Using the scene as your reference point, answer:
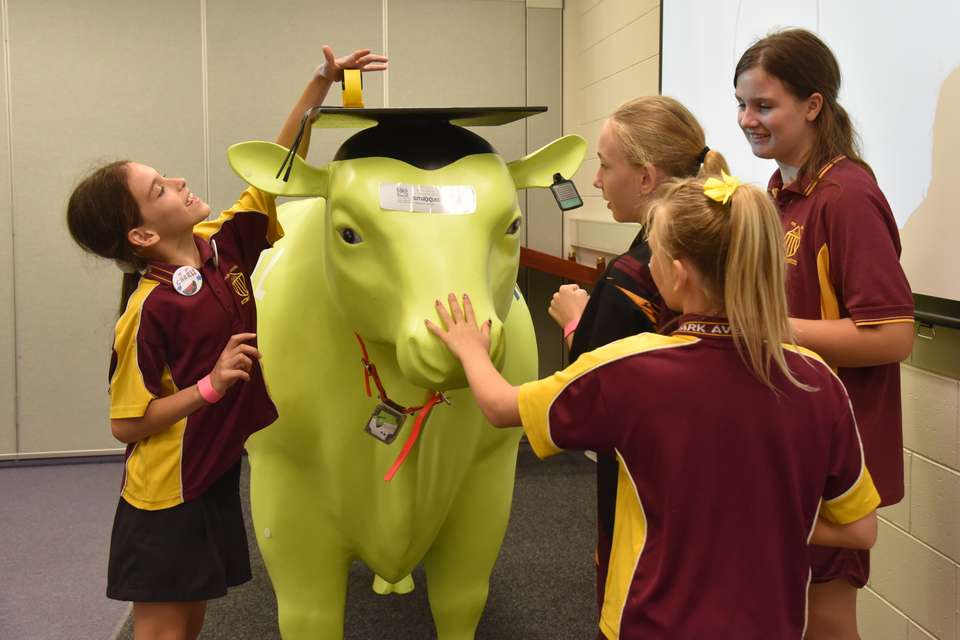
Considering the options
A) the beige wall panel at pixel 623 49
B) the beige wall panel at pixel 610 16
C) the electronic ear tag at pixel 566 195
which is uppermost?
the beige wall panel at pixel 610 16

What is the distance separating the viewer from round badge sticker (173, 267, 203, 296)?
151 centimetres

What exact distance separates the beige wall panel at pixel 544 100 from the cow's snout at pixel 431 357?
350cm

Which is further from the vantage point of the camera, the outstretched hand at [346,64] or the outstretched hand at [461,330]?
the outstretched hand at [346,64]

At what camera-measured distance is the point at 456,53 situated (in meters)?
4.48

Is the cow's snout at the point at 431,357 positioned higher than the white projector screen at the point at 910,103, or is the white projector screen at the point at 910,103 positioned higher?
the white projector screen at the point at 910,103

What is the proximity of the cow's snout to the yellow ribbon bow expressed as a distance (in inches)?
12.8

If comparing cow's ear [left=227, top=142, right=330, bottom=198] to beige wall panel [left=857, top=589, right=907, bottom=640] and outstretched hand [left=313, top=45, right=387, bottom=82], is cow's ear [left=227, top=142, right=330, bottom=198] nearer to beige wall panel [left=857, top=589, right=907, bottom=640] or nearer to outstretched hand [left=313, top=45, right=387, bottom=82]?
outstretched hand [left=313, top=45, right=387, bottom=82]

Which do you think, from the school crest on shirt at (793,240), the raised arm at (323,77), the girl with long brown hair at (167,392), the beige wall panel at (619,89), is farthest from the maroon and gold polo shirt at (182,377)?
the beige wall panel at (619,89)

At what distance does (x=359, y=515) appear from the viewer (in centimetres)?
162

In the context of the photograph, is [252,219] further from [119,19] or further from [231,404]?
[119,19]

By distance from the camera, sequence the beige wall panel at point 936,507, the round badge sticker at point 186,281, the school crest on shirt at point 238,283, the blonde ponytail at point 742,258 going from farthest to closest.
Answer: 1. the beige wall panel at point 936,507
2. the school crest on shirt at point 238,283
3. the round badge sticker at point 186,281
4. the blonde ponytail at point 742,258

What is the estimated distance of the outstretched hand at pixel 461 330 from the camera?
1.16m

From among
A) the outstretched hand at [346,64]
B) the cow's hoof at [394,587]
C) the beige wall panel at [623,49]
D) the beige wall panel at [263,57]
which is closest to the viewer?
the outstretched hand at [346,64]

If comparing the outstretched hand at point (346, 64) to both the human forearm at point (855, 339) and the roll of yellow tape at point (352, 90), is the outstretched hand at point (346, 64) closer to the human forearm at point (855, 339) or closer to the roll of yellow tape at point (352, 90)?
the roll of yellow tape at point (352, 90)
